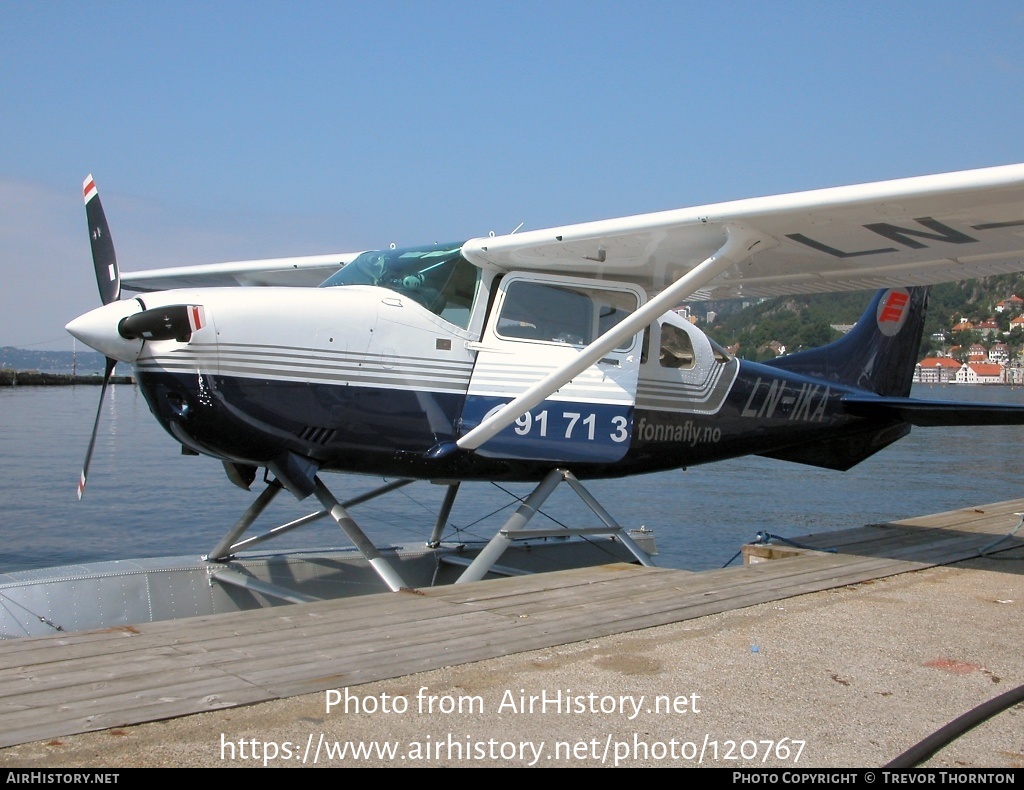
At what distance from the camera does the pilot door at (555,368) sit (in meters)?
6.46

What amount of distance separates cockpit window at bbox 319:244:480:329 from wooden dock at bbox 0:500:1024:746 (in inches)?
80.8

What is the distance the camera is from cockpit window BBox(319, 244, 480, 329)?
20.9 ft

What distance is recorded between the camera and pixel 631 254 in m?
6.59

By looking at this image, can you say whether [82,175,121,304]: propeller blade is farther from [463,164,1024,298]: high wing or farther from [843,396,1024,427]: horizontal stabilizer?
[843,396,1024,427]: horizontal stabilizer

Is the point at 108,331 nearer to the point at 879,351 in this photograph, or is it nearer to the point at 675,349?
the point at 675,349

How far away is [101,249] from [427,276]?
89.8 inches

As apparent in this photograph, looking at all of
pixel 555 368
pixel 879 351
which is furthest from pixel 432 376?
pixel 879 351

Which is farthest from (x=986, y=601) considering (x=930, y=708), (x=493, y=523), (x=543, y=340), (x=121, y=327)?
(x=493, y=523)

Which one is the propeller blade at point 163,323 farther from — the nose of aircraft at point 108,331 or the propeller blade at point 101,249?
the propeller blade at point 101,249

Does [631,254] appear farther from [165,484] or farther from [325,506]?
[165,484]

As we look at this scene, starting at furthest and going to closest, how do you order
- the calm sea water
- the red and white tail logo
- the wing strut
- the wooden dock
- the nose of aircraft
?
1. the calm sea water
2. the red and white tail logo
3. the wing strut
4. the nose of aircraft
5. the wooden dock

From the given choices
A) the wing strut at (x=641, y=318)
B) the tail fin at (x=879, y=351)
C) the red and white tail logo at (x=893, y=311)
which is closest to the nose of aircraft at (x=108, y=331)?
the wing strut at (x=641, y=318)

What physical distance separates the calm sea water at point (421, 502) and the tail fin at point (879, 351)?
138 inches

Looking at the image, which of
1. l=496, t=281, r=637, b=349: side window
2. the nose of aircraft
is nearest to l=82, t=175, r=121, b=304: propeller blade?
the nose of aircraft
